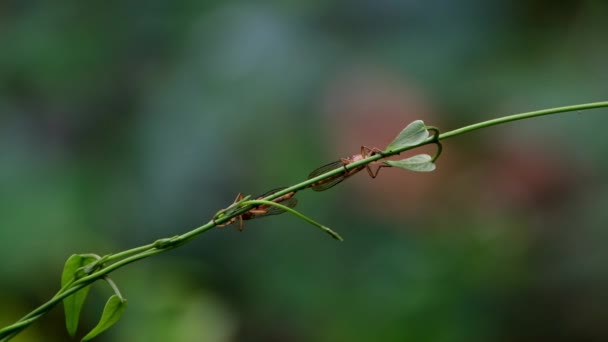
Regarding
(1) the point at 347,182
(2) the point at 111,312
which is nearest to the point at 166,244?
(2) the point at 111,312

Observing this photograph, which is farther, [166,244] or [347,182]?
[347,182]

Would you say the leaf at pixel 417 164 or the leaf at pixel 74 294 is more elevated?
the leaf at pixel 74 294

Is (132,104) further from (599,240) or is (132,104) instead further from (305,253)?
(599,240)

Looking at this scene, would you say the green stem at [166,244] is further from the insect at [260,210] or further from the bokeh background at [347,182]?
the bokeh background at [347,182]

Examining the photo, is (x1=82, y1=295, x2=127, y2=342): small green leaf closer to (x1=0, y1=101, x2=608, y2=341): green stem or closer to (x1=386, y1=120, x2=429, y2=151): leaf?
(x1=0, y1=101, x2=608, y2=341): green stem

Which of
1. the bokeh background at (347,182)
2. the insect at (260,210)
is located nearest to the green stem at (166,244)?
the insect at (260,210)

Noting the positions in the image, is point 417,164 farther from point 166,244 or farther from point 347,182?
point 347,182

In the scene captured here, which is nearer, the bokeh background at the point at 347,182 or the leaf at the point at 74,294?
the leaf at the point at 74,294
